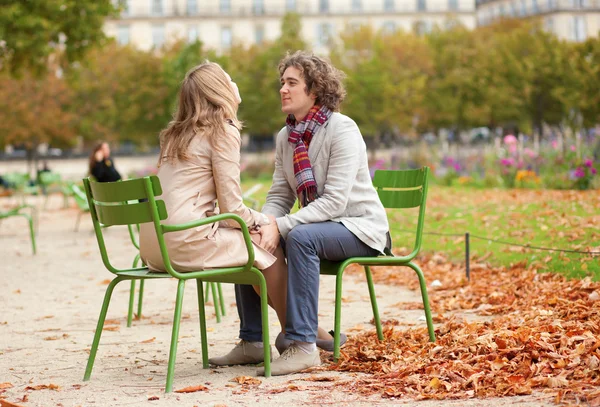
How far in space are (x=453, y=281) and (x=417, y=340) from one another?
3.06 m

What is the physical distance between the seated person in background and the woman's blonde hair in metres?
11.6

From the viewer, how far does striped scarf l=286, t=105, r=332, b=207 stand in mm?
5270

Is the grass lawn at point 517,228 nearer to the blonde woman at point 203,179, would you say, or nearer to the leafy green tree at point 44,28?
the blonde woman at point 203,179

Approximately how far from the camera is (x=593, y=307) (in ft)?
20.0

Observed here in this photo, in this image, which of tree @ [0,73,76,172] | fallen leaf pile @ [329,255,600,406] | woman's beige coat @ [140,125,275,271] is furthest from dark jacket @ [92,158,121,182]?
tree @ [0,73,76,172]

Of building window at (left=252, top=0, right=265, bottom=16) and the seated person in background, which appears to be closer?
the seated person in background

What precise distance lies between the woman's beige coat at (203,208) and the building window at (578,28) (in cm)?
8208

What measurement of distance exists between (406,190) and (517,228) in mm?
5284

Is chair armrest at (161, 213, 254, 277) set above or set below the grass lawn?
above

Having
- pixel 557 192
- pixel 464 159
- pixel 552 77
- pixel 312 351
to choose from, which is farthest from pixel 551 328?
pixel 552 77

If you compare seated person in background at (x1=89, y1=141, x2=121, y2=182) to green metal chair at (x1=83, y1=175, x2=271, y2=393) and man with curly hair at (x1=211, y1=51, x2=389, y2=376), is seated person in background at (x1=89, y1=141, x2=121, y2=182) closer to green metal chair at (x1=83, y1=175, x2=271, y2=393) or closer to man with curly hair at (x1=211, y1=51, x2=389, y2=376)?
man with curly hair at (x1=211, y1=51, x2=389, y2=376)

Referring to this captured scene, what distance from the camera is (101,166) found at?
16.5 metres

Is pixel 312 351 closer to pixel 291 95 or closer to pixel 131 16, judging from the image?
pixel 291 95

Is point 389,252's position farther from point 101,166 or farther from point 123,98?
point 123,98
